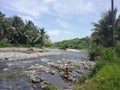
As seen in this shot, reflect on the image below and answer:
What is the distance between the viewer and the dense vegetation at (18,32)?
73312 millimetres

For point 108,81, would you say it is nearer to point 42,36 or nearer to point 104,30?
point 104,30

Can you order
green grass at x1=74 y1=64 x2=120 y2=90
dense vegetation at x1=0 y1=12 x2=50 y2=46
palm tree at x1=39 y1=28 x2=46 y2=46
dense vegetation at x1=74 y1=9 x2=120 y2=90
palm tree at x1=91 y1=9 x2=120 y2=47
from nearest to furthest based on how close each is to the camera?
green grass at x1=74 y1=64 x2=120 y2=90, dense vegetation at x1=74 y1=9 x2=120 y2=90, palm tree at x1=91 y1=9 x2=120 y2=47, dense vegetation at x1=0 y1=12 x2=50 y2=46, palm tree at x1=39 y1=28 x2=46 y2=46

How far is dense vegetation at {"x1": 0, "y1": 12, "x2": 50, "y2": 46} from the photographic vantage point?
73.3 metres

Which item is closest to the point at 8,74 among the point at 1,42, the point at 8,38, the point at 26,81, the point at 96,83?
the point at 26,81

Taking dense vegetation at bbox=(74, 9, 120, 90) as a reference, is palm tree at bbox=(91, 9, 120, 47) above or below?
above

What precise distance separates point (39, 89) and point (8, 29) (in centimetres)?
5618

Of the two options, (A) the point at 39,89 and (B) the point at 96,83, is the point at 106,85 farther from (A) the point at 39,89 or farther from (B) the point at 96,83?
(A) the point at 39,89

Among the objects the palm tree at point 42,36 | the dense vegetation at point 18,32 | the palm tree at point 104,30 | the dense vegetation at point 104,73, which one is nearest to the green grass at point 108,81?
the dense vegetation at point 104,73

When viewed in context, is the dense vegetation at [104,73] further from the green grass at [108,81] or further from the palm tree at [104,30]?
the palm tree at [104,30]

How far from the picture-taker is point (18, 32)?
250ft

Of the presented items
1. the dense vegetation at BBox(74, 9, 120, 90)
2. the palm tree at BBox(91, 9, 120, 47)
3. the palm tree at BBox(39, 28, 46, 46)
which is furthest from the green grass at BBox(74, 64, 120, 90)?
the palm tree at BBox(39, 28, 46, 46)

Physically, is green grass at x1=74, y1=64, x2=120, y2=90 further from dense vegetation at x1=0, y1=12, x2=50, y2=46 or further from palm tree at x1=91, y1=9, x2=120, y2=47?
dense vegetation at x1=0, y1=12, x2=50, y2=46

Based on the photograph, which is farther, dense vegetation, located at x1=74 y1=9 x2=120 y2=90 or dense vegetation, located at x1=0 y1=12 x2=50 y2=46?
dense vegetation, located at x1=0 y1=12 x2=50 y2=46

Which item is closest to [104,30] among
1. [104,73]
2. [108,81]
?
[104,73]
